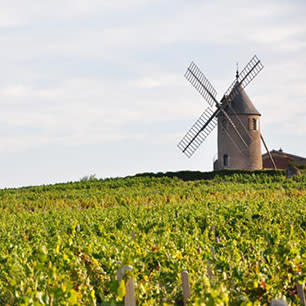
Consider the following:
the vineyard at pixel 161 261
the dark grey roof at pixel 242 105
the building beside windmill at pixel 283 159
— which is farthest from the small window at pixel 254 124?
the vineyard at pixel 161 261

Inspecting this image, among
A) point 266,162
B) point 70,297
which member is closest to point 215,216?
point 70,297

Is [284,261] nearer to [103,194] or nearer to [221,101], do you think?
[103,194]

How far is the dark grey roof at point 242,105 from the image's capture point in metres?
36.1

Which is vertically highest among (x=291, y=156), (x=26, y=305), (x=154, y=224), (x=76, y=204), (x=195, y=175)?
(x=291, y=156)

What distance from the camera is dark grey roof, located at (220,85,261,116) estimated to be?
118ft

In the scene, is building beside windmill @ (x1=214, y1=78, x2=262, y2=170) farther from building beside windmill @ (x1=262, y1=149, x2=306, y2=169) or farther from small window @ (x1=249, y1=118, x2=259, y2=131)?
building beside windmill @ (x1=262, y1=149, x2=306, y2=169)

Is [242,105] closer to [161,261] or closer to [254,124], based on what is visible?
[254,124]

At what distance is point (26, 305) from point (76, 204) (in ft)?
62.2

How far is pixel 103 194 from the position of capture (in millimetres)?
27031

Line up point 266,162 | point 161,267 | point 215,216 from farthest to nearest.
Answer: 1. point 266,162
2. point 215,216
3. point 161,267

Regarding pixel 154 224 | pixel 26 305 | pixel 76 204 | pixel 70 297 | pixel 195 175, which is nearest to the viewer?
pixel 26 305

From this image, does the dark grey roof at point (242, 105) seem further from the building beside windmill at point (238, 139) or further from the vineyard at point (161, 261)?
the vineyard at point (161, 261)

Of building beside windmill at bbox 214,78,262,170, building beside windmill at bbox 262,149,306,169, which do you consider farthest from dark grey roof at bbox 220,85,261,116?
building beside windmill at bbox 262,149,306,169

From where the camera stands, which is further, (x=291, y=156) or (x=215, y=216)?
(x=291, y=156)
